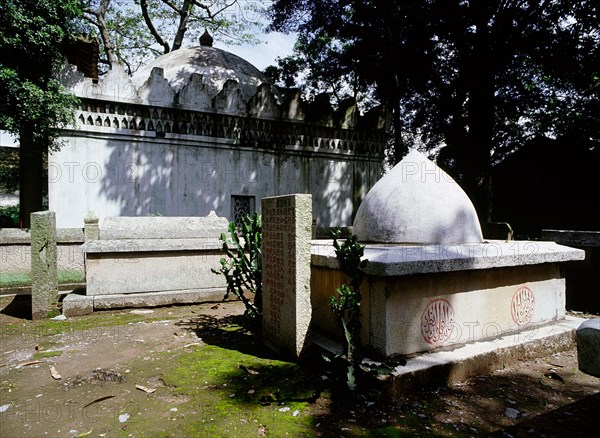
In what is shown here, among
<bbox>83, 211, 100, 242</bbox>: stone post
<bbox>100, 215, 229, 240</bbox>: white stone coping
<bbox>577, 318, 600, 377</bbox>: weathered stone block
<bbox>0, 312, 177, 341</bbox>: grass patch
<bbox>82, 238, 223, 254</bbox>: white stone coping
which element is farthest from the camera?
<bbox>83, 211, 100, 242</bbox>: stone post

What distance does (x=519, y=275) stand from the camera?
4441 mm

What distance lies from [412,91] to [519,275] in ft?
43.6

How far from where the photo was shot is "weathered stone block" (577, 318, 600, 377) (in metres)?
1.79

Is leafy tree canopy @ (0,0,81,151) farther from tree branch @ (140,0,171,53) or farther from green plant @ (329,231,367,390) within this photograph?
tree branch @ (140,0,171,53)

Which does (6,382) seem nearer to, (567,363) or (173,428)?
(173,428)

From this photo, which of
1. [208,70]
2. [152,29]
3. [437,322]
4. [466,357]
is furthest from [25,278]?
[152,29]

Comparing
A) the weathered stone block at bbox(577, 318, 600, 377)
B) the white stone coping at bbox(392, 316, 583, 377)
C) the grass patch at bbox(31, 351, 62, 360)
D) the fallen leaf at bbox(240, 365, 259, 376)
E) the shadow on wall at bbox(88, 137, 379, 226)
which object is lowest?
the grass patch at bbox(31, 351, 62, 360)

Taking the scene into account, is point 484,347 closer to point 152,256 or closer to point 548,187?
point 152,256

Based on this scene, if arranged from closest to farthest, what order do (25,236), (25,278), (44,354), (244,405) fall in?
(244,405), (44,354), (25,278), (25,236)

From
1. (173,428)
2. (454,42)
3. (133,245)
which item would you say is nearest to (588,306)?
(173,428)

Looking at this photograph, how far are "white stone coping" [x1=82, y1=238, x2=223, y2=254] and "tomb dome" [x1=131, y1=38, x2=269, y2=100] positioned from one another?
6765 mm

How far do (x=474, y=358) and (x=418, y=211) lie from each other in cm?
167

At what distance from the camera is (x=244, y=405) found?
314 centimetres

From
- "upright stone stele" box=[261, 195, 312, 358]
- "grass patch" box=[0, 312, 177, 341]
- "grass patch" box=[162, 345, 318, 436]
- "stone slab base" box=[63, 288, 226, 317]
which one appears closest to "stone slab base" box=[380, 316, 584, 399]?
"grass patch" box=[162, 345, 318, 436]
